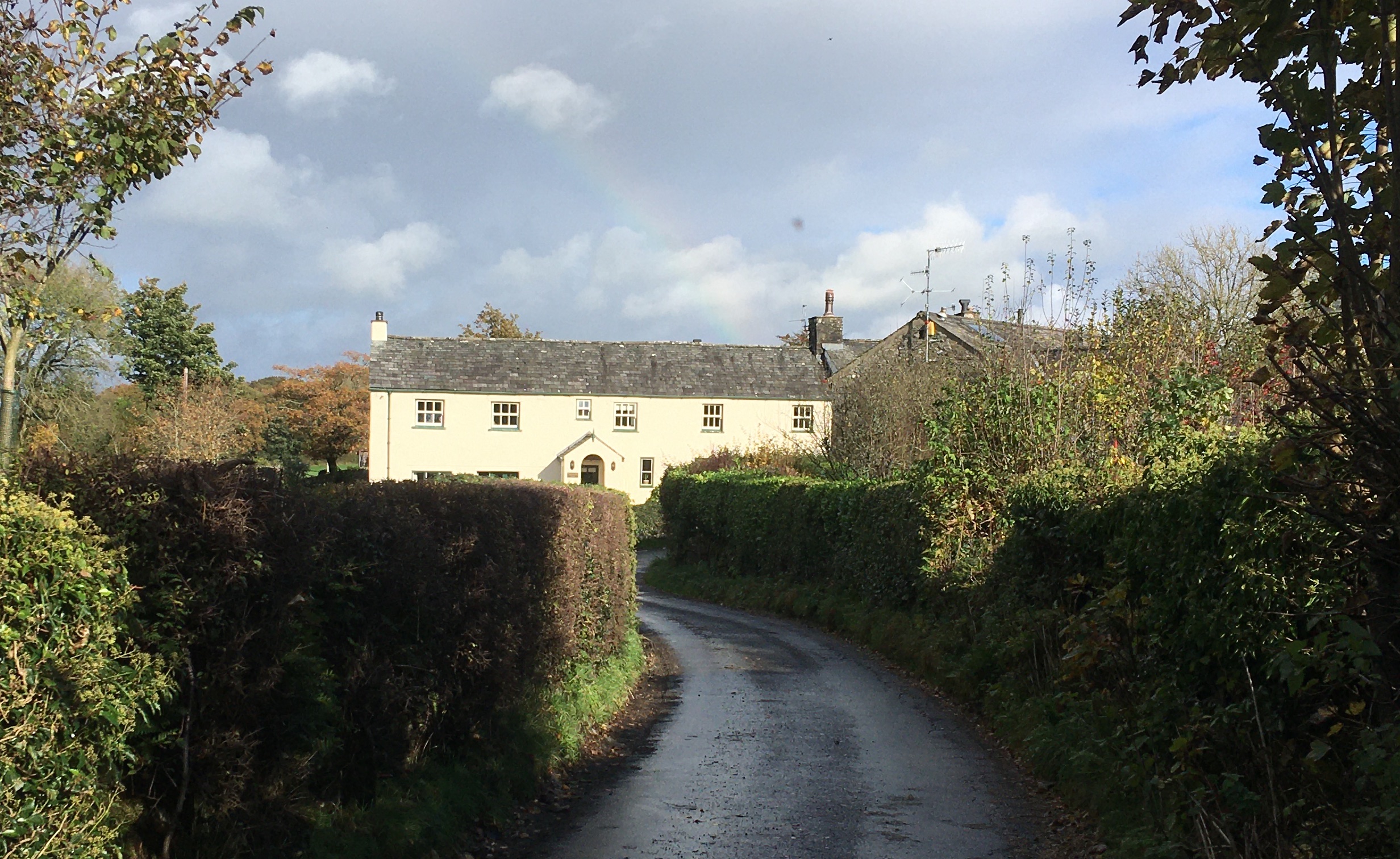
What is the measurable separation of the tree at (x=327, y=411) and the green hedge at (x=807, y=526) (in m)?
34.2

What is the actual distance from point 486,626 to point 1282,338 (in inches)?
233

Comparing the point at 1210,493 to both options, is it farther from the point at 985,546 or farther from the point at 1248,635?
the point at 985,546

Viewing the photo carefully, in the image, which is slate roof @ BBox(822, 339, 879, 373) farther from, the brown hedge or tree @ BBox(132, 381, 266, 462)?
the brown hedge

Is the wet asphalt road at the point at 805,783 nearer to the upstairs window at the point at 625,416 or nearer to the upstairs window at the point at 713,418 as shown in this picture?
the upstairs window at the point at 625,416

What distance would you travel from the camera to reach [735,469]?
36094 millimetres

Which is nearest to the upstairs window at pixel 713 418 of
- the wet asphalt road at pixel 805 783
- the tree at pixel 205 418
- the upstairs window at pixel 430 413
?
the upstairs window at pixel 430 413

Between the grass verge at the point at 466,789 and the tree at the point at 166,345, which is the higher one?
the tree at the point at 166,345

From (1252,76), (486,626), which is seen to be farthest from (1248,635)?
(486,626)

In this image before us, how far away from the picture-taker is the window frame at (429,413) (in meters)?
53.2

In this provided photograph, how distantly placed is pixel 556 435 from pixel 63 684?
50.5 meters

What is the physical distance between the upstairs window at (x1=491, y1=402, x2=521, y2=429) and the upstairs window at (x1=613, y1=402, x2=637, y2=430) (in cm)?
462

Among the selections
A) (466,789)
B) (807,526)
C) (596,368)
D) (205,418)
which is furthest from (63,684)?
(596,368)

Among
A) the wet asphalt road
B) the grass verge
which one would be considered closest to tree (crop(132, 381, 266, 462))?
the wet asphalt road

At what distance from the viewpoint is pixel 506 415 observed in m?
54.3
